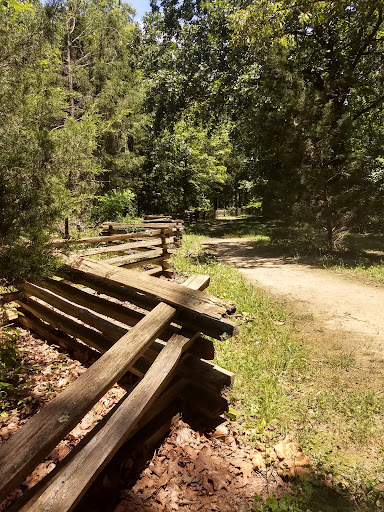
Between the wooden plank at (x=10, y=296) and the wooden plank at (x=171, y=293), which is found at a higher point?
the wooden plank at (x=171, y=293)

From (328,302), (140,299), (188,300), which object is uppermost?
(188,300)

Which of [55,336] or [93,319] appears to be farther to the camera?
[55,336]

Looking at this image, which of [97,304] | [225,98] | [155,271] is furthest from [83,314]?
[225,98]

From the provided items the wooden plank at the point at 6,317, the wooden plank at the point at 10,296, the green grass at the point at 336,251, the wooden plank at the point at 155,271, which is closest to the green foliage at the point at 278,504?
the wooden plank at the point at 6,317

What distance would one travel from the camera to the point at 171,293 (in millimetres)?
3105

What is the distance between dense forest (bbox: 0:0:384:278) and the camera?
7.96 metres

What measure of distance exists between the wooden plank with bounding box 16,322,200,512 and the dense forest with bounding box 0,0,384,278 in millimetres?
2727

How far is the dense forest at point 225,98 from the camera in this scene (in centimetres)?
796

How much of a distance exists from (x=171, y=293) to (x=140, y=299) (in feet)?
1.57

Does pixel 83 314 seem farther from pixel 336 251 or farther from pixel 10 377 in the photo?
pixel 336 251

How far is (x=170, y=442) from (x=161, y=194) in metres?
21.7

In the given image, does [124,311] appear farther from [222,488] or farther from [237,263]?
[237,263]

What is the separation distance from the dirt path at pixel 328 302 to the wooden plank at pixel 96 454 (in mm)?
3931

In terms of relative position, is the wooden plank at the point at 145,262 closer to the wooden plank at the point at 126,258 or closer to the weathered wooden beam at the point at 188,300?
the wooden plank at the point at 126,258
